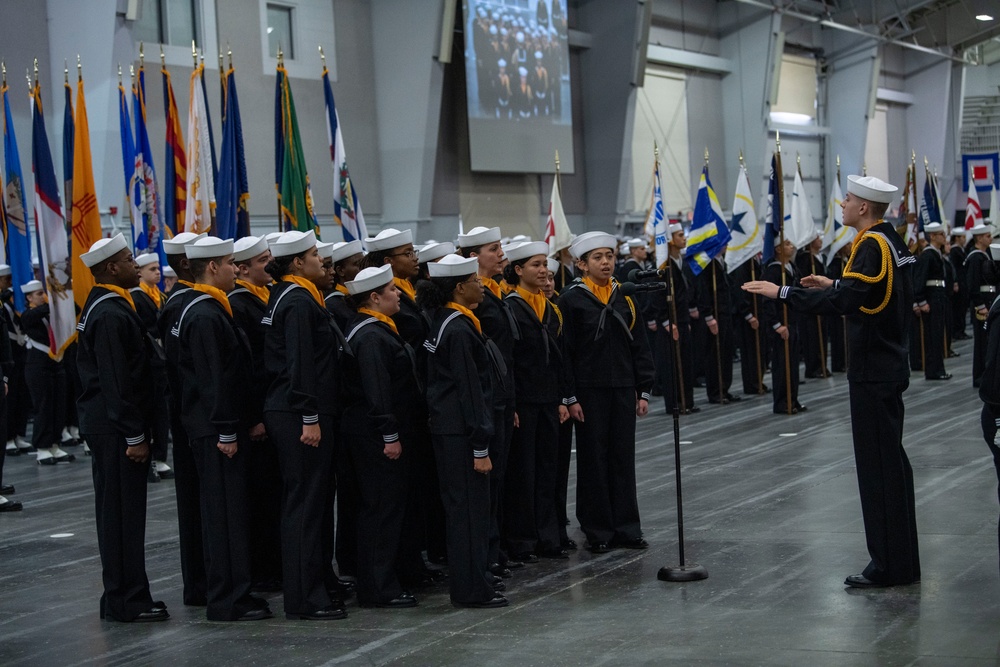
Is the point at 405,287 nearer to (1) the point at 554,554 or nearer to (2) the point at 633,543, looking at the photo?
(1) the point at 554,554

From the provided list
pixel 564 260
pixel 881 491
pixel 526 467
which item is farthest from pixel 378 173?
pixel 881 491

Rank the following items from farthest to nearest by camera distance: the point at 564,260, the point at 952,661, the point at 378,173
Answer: the point at 378,173
the point at 564,260
the point at 952,661

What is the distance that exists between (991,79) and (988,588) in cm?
3781

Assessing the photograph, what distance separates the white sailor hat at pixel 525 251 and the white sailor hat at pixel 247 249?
4.99 feet

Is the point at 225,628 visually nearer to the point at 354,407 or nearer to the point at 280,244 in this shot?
the point at 354,407

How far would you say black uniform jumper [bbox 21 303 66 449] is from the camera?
12.4 m

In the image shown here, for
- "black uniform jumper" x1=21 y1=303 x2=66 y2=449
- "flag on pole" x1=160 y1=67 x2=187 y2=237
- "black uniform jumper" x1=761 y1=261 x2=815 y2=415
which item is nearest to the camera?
"flag on pole" x1=160 y1=67 x2=187 y2=237

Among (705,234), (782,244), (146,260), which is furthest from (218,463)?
(705,234)

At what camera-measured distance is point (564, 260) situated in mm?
13672

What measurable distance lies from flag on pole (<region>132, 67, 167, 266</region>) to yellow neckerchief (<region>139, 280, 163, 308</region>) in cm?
59

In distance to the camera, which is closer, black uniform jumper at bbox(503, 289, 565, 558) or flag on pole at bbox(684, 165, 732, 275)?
black uniform jumper at bbox(503, 289, 565, 558)

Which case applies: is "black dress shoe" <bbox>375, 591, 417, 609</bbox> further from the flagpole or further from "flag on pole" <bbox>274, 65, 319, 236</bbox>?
the flagpole

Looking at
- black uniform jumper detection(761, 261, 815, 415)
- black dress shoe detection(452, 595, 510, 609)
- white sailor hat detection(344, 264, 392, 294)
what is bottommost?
black dress shoe detection(452, 595, 510, 609)

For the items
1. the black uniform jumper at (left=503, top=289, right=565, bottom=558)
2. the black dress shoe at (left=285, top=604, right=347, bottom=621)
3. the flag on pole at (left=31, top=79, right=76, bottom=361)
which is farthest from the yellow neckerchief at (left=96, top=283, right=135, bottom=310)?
the flag on pole at (left=31, top=79, right=76, bottom=361)
